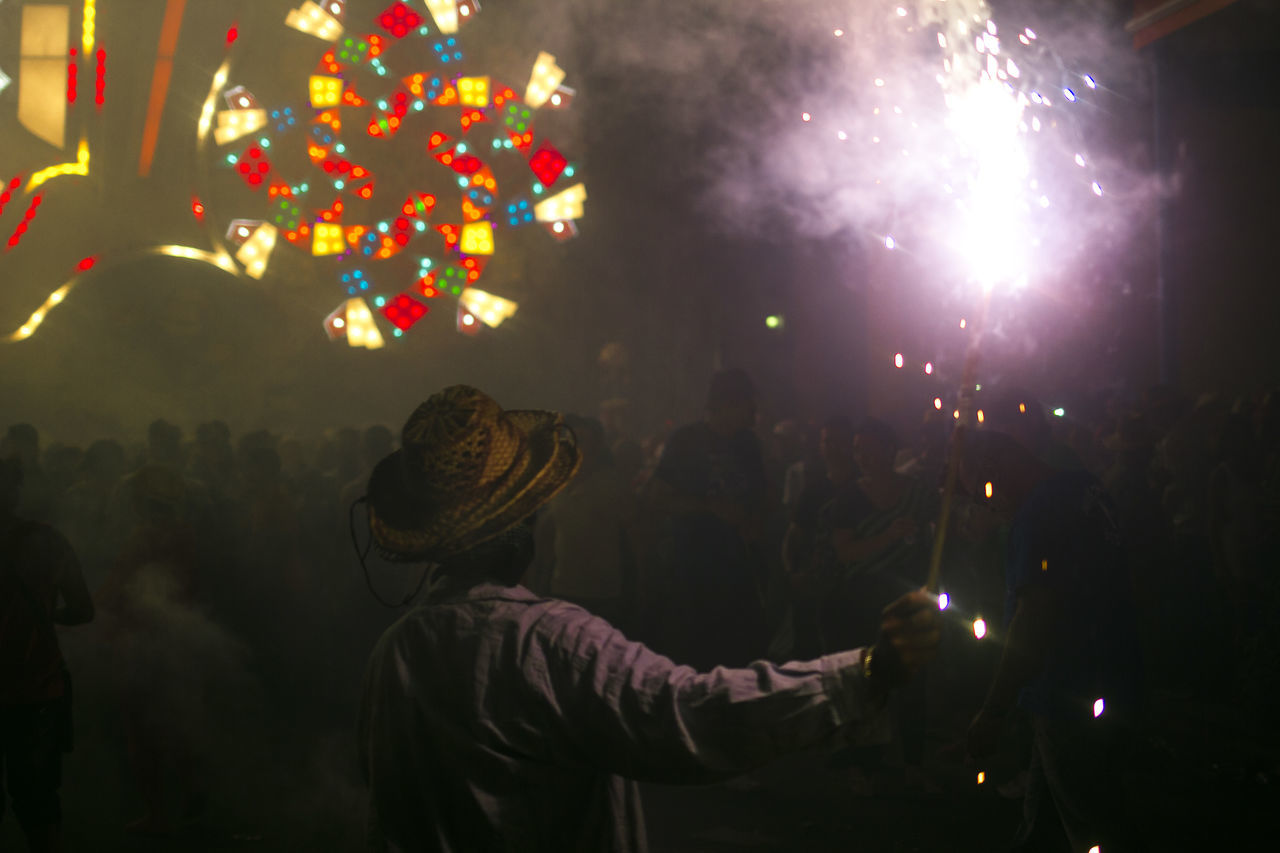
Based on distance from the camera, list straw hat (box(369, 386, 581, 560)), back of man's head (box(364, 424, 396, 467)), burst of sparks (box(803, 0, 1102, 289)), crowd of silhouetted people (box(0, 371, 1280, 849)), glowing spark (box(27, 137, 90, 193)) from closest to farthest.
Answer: straw hat (box(369, 386, 581, 560)) < burst of sparks (box(803, 0, 1102, 289)) < crowd of silhouetted people (box(0, 371, 1280, 849)) < back of man's head (box(364, 424, 396, 467)) < glowing spark (box(27, 137, 90, 193))

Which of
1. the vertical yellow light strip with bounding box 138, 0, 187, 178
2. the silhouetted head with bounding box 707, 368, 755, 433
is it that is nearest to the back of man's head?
the silhouetted head with bounding box 707, 368, 755, 433

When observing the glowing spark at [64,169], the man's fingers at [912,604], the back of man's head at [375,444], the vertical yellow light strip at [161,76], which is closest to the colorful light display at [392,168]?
the vertical yellow light strip at [161,76]

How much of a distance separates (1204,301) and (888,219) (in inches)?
117

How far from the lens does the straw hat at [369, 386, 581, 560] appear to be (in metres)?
1.84

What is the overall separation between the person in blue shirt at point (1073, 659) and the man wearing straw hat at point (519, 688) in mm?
1487

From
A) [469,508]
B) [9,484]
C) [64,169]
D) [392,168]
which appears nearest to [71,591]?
[9,484]

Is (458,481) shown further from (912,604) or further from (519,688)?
(912,604)

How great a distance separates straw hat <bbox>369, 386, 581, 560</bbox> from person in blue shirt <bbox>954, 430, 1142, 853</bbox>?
1.61 metres

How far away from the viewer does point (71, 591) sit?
3.84m

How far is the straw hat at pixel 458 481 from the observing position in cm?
184

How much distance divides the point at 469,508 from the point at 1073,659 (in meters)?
1.93

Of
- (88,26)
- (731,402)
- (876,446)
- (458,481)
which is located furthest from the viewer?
(88,26)

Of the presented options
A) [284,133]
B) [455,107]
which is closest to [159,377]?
[284,133]

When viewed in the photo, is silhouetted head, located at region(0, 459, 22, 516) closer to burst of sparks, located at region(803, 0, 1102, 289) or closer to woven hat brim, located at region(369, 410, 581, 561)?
woven hat brim, located at region(369, 410, 581, 561)
